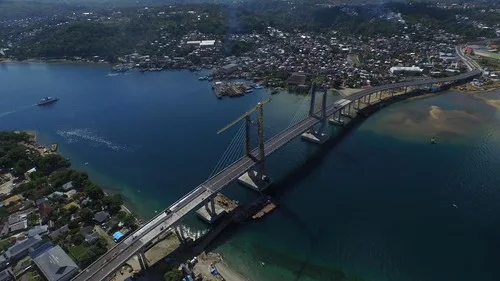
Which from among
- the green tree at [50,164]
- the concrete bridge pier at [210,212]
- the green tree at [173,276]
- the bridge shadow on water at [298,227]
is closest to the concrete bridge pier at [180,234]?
the bridge shadow on water at [298,227]

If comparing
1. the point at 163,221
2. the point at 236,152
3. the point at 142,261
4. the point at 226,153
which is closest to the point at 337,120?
the point at 236,152

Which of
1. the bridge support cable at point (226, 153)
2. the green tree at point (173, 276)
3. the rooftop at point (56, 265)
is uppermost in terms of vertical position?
the rooftop at point (56, 265)

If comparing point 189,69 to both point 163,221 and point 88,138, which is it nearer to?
point 88,138

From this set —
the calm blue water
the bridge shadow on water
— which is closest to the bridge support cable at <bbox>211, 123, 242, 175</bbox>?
the calm blue water

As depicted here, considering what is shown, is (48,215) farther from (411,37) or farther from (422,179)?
(411,37)

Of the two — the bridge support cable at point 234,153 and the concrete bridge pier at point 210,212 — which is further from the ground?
the concrete bridge pier at point 210,212

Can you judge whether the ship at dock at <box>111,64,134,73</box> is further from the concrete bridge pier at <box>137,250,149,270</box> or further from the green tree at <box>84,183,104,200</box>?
the concrete bridge pier at <box>137,250,149,270</box>

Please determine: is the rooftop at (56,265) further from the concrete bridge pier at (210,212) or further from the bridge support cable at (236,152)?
the bridge support cable at (236,152)
